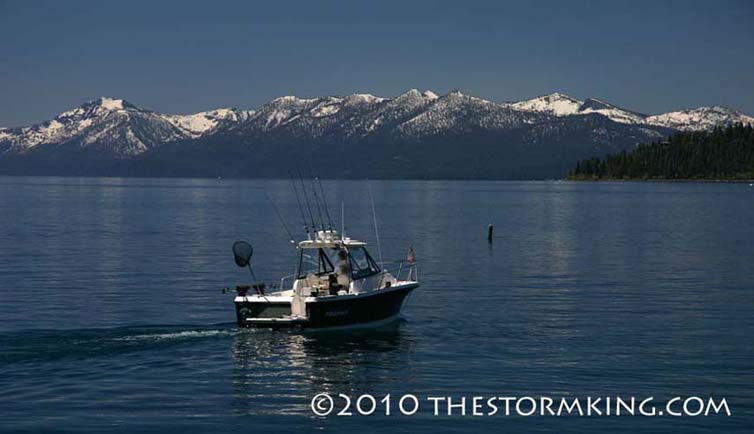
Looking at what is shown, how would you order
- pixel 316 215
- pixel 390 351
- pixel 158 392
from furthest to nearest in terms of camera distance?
pixel 316 215, pixel 390 351, pixel 158 392

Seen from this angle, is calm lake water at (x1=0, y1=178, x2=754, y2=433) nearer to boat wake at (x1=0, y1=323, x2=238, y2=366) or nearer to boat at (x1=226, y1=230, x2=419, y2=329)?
boat wake at (x1=0, y1=323, x2=238, y2=366)

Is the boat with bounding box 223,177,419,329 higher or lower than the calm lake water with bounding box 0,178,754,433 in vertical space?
higher

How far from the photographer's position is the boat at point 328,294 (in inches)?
1220

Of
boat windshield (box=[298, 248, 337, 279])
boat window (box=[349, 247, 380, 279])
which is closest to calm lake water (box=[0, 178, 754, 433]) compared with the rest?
boat window (box=[349, 247, 380, 279])

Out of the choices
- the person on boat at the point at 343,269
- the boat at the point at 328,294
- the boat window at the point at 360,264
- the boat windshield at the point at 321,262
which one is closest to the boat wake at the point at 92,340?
the boat at the point at 328,294

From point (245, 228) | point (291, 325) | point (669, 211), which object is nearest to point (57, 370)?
point (291, 325)

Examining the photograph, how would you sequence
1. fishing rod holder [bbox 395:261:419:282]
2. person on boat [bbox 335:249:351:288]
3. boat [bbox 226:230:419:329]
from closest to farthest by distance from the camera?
boat [bbox 226:230:419:329]
person on boat [bbox 335:249:351:288]
fishing rod holder [bbox 395:261:419:282]

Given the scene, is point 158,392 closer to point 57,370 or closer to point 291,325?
point 57,370

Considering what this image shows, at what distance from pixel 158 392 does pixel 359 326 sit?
1002 centimetres

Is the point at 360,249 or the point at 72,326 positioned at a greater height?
the point at 360,249

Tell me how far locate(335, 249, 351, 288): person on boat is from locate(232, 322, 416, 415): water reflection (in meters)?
1.82

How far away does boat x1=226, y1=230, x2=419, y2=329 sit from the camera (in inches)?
1220

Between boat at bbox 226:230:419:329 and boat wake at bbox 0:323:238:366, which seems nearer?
boat wake at bbox 0:323:238:366

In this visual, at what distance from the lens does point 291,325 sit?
31.0 meters
